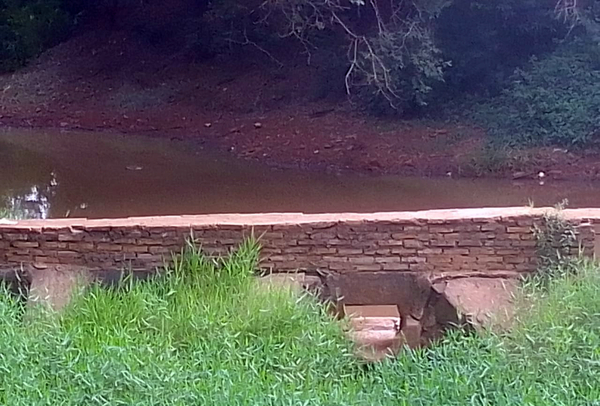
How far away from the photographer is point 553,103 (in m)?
9.16

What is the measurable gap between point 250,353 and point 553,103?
7030mm

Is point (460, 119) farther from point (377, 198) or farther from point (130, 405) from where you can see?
point (130, 405)

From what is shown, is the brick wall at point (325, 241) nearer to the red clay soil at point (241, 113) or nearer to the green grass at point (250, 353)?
the green grass at point (250, 353)

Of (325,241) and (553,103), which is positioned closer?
(325,241)

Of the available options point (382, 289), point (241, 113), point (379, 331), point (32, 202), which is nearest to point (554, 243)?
point (382, 289)

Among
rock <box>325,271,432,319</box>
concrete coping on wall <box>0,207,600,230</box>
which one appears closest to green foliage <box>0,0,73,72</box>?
concrete coping on wall <box>0,207,600,230</box>

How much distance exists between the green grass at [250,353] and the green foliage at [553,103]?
566 centimetres

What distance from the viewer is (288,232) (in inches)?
147

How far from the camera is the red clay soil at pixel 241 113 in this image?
909 centimetres

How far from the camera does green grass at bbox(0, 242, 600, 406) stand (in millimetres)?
2699

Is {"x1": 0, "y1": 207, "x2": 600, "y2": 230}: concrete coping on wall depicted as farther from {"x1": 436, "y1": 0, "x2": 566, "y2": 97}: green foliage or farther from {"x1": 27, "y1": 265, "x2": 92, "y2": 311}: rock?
{"x1": 436, "y1": 0, "x2": 566, "y2": 97}: green foliage

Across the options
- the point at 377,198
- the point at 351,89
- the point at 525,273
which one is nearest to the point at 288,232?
the point at 525,273

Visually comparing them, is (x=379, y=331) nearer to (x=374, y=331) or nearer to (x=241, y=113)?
(x=374, y=331)

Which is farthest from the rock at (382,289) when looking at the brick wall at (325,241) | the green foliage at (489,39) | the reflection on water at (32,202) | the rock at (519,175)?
the green foliage at (489,39)
